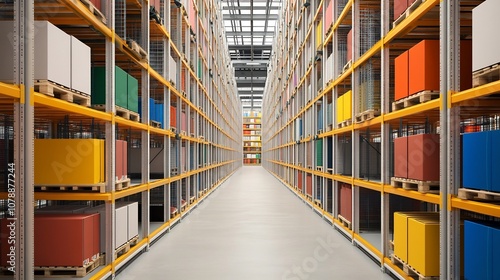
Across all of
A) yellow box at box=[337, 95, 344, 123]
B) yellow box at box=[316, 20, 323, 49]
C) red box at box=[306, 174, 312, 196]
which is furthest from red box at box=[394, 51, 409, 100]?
red box at box=[306, 174, 312, 196]

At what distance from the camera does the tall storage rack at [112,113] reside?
2912 mm

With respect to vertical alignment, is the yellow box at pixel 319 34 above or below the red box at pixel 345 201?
above

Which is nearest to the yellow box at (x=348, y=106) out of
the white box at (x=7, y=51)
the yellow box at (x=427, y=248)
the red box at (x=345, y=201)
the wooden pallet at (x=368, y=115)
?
the wooden pallet at (x=368, y=115)

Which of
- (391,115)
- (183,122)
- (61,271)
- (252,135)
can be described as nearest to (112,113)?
(61,271)

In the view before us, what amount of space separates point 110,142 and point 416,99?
3.12m

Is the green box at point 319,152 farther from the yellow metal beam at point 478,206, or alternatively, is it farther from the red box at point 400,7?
the yellow metal beam at point 478,206

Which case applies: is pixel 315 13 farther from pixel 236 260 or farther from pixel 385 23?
pixel 236 260

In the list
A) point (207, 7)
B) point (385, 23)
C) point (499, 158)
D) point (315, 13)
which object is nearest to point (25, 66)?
point (499, 158)

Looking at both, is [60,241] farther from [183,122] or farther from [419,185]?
[183,122]

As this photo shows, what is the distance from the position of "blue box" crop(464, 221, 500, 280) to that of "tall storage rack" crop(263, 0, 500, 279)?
47mm

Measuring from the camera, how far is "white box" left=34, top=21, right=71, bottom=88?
3493mm

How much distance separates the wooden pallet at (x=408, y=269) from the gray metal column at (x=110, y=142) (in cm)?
290

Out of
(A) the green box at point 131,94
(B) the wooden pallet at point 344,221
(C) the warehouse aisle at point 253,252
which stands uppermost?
(A) the green box at point 131,94

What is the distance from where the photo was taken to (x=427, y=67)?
157 inches
